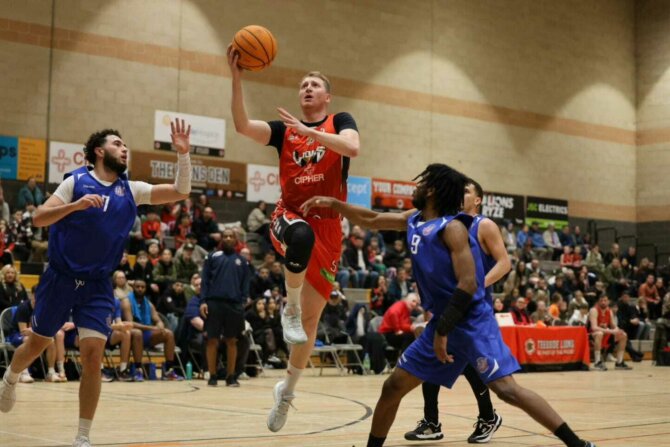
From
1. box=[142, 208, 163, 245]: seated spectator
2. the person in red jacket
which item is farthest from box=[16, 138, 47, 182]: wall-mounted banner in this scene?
the person in red jacket

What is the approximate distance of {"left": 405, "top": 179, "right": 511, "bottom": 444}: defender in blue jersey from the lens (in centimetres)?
717

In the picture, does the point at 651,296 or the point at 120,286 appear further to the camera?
the point at 651,296

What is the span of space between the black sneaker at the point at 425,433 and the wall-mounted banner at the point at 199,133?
15.5m

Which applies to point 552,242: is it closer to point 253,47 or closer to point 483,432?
point 483,432

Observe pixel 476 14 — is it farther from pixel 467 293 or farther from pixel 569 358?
pixel 467 293

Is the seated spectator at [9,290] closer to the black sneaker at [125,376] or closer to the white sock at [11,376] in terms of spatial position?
the black sneaker at [125,376]

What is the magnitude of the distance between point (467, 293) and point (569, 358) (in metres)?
14.8

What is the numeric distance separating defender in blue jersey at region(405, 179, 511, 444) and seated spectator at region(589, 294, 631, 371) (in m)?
13.1

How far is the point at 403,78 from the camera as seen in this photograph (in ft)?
87.7

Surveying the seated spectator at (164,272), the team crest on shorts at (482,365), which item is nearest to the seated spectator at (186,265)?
the seated spectator at (164,272)

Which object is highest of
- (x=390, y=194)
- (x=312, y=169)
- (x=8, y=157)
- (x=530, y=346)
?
(x=8, y=157)

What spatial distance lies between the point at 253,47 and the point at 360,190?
18.7m

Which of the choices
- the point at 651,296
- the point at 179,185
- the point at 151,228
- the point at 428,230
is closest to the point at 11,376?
the point at 179,185

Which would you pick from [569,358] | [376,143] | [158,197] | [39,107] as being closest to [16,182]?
[39,107]
